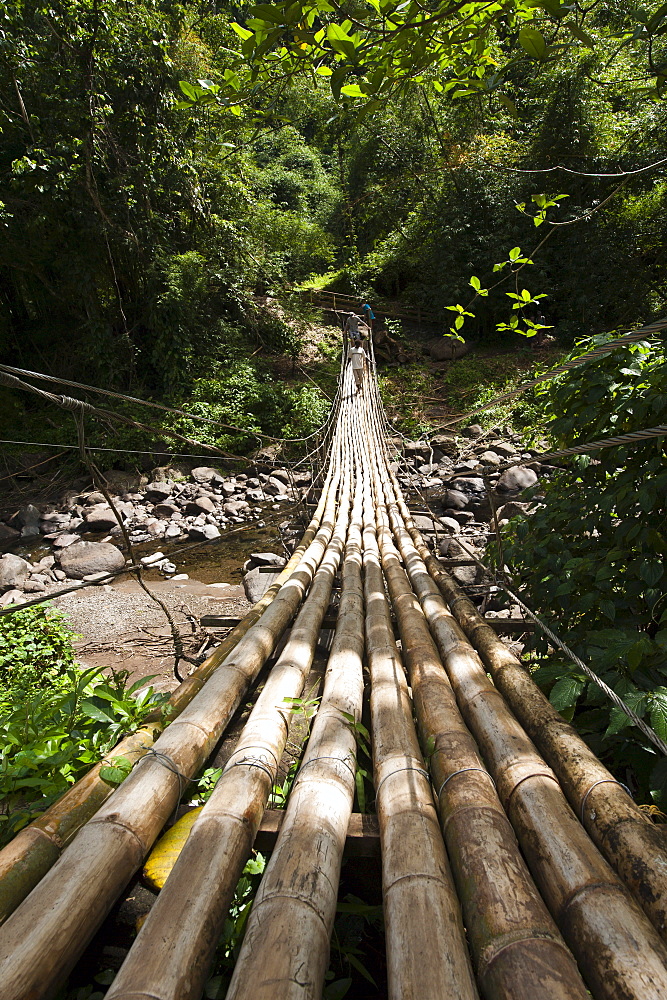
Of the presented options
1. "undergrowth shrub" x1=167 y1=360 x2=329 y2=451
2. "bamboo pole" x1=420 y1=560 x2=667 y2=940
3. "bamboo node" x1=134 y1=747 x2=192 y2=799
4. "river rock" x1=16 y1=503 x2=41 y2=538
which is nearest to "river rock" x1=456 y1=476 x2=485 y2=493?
"undergrowth shrub" x1=167 y1=360 x2=329 y2=451

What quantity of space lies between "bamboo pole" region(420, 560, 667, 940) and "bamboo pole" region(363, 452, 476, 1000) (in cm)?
22

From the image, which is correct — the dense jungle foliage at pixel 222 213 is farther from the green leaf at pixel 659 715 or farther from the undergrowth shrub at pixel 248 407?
the green leaf at pixel 659 715

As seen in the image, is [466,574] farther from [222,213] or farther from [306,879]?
[222,213]

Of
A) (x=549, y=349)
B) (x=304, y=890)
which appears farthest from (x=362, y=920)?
(x=549, y=349)

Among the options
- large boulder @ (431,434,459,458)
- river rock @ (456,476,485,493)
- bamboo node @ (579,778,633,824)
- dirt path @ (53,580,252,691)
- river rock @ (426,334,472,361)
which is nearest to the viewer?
bamboo node @ (579,778,633,824)

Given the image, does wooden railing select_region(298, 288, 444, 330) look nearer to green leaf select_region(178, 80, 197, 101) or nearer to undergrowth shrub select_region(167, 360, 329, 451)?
undergrowth shrub select_region(167, 360, 329, 451)

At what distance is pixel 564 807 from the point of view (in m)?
0.69

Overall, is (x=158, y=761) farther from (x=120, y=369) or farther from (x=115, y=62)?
(x=115, y=62)

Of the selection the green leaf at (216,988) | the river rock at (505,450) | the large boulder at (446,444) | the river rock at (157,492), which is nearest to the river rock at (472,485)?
the river rock at (505,450)

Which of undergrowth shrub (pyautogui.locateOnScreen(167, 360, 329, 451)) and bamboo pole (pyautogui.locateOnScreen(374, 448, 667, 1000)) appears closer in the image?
bamboo pole (pyautogui.locateOnScreen(374, 448, 667, 1000))

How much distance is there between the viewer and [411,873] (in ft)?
2.01

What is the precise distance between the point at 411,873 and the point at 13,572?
409 cm

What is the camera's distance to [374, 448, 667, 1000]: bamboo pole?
1.57 ft

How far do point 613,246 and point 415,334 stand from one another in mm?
3313
